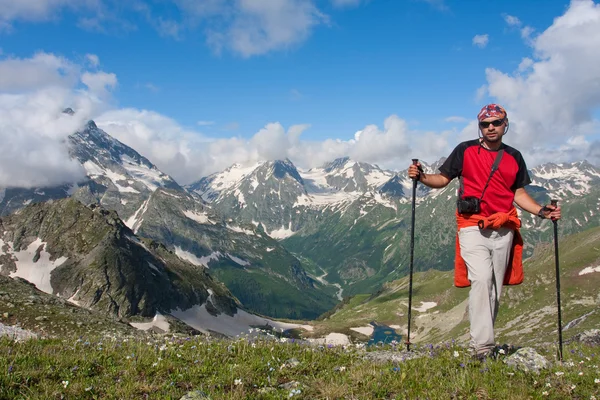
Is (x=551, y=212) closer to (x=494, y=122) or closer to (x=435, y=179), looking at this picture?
(x=494, y=122)

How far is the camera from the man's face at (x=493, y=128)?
1036 cm

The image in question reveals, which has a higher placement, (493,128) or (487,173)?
(493,128)

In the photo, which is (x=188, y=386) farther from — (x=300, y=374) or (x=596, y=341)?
(x=596, y=341)

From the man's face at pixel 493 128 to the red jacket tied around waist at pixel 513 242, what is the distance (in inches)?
70.5

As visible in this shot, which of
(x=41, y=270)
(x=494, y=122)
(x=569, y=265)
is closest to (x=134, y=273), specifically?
(x=41, y=270)

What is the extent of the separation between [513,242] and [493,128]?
2778mm

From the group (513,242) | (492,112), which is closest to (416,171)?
(492,112)

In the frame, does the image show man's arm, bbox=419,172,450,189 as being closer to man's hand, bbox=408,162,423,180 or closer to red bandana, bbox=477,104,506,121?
man's hand, bbox=408,162,423,180

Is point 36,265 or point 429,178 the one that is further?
point 36,265

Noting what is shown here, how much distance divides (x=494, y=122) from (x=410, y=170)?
2.28 meters

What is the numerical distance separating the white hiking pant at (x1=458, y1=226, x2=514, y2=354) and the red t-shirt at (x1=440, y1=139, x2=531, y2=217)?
1.92 feet

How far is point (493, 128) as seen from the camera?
1038 centimetres

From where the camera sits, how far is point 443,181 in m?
10.7

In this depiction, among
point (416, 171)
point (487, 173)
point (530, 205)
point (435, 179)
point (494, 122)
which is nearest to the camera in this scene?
point (487, 173)
